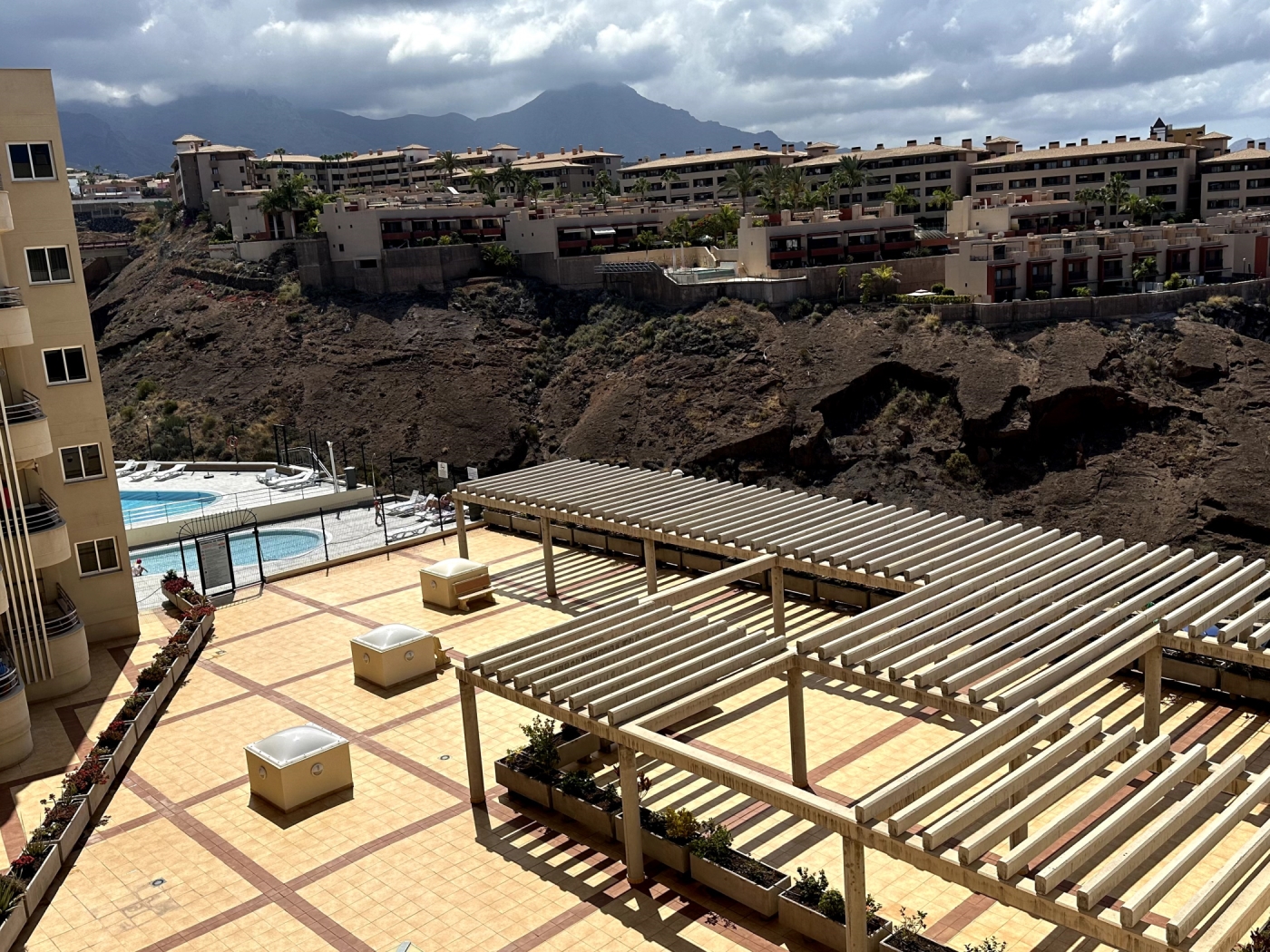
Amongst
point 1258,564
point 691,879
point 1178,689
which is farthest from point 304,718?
point 1258,564

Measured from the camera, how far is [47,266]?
100 ft

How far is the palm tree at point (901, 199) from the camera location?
87688 millimetres

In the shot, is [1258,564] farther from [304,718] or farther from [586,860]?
[304,718]

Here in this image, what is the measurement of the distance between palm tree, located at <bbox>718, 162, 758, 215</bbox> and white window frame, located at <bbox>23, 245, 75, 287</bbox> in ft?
204

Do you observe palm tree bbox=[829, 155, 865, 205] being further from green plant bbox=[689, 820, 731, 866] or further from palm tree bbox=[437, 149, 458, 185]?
green plant bbox=[689, 820, 731, 866]

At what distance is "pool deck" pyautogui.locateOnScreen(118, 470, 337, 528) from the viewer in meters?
46.3

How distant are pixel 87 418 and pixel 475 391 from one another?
34.7 m

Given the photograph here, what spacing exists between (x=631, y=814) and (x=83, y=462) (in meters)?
21.8

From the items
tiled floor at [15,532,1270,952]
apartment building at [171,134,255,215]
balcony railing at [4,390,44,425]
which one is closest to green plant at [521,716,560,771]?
tiled floor at [15,532,1270,952]

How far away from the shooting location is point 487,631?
30766 mm

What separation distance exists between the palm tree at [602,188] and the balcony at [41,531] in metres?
62.2

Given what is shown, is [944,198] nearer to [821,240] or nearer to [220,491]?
[821,240]

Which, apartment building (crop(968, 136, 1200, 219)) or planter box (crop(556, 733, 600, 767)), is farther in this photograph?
apartment building (crop(968, 136, 1200, 219))

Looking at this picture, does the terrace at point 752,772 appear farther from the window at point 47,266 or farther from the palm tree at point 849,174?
the palm tree at point 849,174
